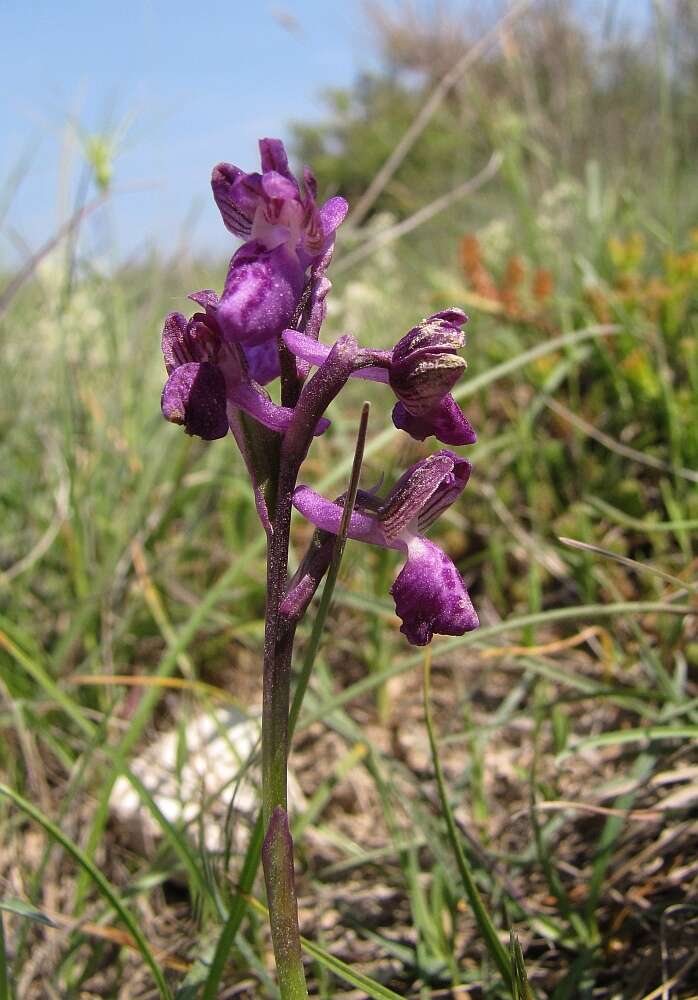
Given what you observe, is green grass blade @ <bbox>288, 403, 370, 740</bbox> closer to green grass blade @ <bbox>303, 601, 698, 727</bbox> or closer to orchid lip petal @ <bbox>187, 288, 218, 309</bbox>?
orchid lip petal @ <bbox>187, 288, 218, 309</bbox>

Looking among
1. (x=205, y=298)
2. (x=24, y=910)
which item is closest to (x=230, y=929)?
(x=24, y=910)

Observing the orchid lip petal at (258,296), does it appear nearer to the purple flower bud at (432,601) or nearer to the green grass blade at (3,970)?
the purple flower bud at (432,601)

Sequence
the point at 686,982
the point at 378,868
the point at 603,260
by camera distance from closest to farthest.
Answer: the point at 686,982, the point at 378,868, the point at 603,260

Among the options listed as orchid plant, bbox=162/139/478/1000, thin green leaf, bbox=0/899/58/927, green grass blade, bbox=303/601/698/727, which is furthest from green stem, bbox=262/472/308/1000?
green grass blade, bbox=303/601/698/727

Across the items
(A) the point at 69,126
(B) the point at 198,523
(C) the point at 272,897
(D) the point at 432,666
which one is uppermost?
(A) the point at 69,126

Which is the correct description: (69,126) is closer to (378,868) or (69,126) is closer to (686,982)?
(378,868)

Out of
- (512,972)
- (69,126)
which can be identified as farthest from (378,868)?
(69,126)

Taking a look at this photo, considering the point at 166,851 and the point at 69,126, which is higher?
the point at 69,126

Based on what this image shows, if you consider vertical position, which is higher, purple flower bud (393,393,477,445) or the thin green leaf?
purple flower bud (393,393,477,445)
